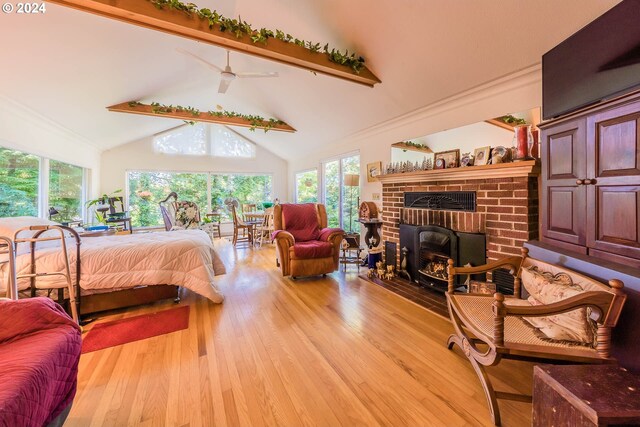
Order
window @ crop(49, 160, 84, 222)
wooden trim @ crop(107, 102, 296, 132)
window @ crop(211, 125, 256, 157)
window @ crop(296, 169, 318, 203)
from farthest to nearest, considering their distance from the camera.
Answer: window @ crop(211, 125, 256, 157) < window @ crop(296, 169, 318, 203) < wooden trim @ crop(107, 102, 296, 132) < window @ crop(49, 160, 84, 222)

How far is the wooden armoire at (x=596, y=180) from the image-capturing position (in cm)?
129

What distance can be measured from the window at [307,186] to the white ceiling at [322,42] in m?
2.21

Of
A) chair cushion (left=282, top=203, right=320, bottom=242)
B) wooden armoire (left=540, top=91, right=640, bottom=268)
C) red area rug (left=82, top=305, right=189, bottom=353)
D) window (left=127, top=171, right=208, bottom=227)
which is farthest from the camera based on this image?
window (left=127, top=171, right=208, bottom=227)

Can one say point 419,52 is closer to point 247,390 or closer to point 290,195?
point 247,390

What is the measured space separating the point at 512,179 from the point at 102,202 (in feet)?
24.0

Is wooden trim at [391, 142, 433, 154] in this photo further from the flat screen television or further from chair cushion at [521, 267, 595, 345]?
chair cushion at [521, 267, 595, 345]

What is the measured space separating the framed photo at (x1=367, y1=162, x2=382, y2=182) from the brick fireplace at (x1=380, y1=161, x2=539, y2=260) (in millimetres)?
899

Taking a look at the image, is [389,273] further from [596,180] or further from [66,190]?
[66,190]

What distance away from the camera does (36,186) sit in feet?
12.0

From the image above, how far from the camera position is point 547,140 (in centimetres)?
181

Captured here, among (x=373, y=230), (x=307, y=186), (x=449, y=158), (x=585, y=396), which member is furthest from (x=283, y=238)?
(x=307, y=186)

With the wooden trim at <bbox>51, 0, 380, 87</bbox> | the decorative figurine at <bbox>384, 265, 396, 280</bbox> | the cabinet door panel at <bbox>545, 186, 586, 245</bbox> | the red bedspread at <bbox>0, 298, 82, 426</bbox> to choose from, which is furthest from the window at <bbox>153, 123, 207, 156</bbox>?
the cabinet door panel at <bbox>545, 186, 586, 245</bbox>

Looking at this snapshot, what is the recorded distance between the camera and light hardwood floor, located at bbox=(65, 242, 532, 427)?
4.52ft
